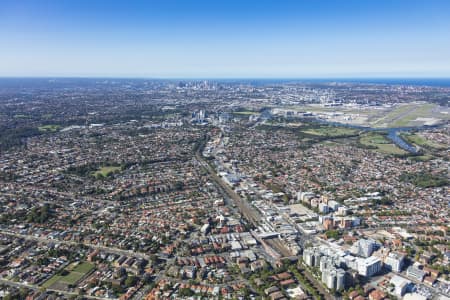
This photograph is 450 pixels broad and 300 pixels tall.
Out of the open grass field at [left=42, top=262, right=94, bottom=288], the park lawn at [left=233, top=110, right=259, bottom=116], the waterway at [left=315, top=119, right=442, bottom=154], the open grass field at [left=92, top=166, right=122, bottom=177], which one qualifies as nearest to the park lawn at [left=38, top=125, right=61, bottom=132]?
the open grass field at [left=92, top=166, right=122, bottom=177]

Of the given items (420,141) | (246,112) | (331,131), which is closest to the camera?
(420,141)

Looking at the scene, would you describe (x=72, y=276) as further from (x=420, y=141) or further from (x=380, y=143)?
(x=420, y=141)

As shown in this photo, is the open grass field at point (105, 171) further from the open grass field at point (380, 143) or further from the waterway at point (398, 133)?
the waterway at point (398, 133)

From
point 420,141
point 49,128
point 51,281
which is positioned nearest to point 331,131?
point 420,141

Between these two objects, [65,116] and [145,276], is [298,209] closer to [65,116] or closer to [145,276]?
[145,276]

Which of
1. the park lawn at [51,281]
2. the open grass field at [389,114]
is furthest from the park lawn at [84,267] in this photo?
the open grass field at [389,114]

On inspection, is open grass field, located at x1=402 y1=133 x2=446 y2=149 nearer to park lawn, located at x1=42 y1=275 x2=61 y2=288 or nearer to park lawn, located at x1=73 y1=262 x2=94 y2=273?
park lawn, located at x1=73 y1=262 x2=94 y2=273
